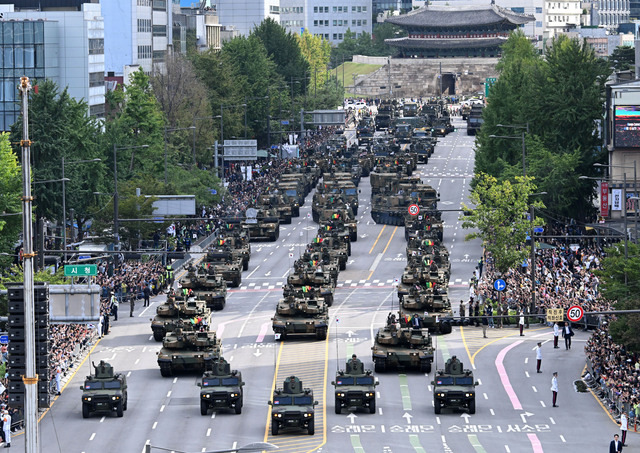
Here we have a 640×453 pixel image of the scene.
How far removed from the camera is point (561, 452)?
56.8m

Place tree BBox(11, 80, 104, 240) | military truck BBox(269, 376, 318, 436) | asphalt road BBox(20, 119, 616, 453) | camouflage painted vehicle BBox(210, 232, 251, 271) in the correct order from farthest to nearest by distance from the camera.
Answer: tree BBox(11, 80, 104, 240) < camouflage painted vehicle BBox(210, 232, 251, 271) < military truck BBox(269, 376, 318, 436) < asphalt road BBox(20, 119, 616, 453)

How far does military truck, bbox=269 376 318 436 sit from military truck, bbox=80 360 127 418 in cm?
654

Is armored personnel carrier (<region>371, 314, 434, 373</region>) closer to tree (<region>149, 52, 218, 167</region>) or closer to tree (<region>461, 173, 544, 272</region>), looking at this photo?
tree (<region>461, 173, 544, 272</region>)

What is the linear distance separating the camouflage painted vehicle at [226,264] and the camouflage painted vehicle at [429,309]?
1676 centimetres

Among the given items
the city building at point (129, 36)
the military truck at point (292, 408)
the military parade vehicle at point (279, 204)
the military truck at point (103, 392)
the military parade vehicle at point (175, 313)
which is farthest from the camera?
the city building at point (129, 36)

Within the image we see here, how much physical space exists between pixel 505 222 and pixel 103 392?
39723 mm

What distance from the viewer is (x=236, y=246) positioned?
331 ft

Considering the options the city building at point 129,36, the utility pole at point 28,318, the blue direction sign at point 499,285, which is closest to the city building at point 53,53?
the city building at point 129,36

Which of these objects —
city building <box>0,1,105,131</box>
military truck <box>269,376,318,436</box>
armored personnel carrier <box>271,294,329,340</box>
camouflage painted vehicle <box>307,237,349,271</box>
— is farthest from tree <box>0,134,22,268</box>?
city building <box>0,1,105,131</box>

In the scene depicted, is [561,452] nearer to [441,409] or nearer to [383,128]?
[441,409]

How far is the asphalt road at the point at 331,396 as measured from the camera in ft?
193

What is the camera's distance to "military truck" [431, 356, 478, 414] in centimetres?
6269

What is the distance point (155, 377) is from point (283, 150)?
295 feet

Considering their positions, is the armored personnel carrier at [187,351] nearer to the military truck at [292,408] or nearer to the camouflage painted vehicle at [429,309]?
the military truck at [292,408]
